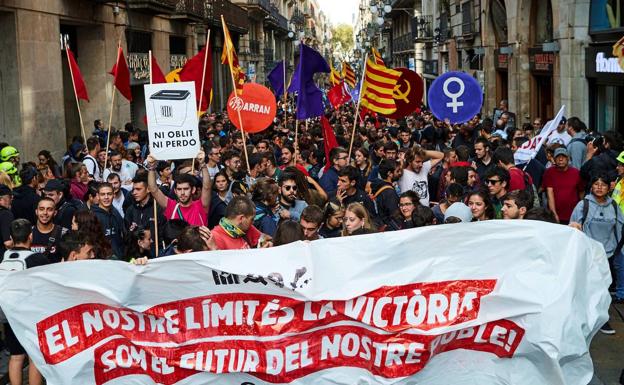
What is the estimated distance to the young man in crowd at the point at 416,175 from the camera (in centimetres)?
984

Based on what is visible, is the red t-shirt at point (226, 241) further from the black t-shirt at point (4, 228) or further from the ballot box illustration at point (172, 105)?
the black t-shirt at point (4, 228)

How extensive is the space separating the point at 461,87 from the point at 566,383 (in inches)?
288

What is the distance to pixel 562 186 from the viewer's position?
968cm

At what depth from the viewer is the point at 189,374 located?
5.16 meters

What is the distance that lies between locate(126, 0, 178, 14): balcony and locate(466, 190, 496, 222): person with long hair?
17474 mm

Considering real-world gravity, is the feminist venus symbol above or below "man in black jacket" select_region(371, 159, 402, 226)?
above

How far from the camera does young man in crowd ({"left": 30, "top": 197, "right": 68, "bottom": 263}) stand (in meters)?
7.13

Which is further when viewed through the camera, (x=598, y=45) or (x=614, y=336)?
(x=598, y=45)

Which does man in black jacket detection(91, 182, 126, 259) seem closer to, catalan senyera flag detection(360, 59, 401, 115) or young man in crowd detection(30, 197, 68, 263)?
young man in crowd detection(30, 197, 68, 263)

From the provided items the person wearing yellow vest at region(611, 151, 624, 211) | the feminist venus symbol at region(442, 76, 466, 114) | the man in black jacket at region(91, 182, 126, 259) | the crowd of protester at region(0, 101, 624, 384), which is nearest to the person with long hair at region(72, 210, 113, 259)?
the crowd of protester at region(0, 101, 624, 384)

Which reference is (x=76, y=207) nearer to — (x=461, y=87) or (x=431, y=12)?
(x=461, y=87)

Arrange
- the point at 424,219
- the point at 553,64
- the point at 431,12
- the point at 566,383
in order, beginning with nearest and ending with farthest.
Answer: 1. the point at 566,383
2. the point at 424,219
3. the point at 553,64
4. the point at 431,12

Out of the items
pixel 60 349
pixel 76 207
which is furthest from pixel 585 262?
pixel 76 207

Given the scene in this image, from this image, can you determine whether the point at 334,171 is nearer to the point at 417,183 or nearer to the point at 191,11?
the point at 417,183
